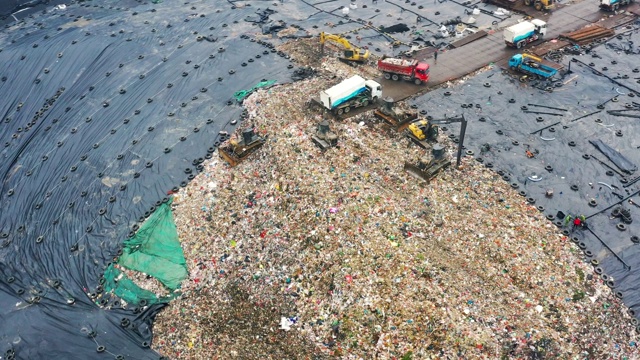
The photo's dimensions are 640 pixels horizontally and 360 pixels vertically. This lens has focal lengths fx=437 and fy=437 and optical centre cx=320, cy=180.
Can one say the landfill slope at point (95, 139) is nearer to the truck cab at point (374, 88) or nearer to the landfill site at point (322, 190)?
the landfill site at point (322, 190)

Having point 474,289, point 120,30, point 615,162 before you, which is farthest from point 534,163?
point 120,30

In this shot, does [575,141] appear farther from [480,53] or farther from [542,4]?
[542,4]

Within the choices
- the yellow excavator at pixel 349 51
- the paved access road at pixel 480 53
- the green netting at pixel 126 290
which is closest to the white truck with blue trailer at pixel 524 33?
the paved access road at pixel 480 53

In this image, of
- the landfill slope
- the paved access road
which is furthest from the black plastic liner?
the landfill slope

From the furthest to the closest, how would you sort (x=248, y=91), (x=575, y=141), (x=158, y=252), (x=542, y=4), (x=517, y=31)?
(x=542, y=4), (x=517, y=31), (x=248, y=91), (x=575, y=141), (x=158, y=252)

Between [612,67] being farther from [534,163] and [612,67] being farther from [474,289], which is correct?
[474,289]

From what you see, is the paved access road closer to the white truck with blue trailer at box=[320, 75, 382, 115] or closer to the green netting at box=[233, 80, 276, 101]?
the white truck with blue trailer at box=[320, 75, 382, 115]

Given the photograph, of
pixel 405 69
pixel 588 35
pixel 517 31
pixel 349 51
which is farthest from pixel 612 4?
pixel 349 51
